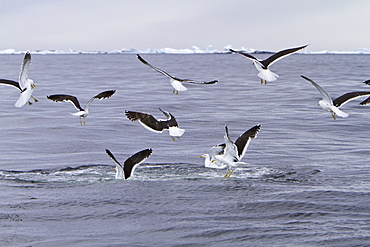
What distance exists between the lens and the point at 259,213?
1493 centimetres

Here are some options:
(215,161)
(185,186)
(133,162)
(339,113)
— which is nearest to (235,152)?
(185,186)

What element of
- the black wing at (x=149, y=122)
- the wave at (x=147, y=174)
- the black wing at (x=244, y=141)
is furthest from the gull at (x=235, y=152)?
the black wing at (x=149, y=122)

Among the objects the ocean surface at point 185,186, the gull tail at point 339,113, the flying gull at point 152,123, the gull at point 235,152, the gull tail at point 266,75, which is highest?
the gull tail at point 266,75

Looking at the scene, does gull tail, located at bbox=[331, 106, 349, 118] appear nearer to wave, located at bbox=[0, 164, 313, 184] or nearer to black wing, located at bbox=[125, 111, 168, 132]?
wave, located at bbox=[0, 164, 313, 184]

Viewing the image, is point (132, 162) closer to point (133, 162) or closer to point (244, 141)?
point (133, 162)

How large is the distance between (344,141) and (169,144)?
278 inches

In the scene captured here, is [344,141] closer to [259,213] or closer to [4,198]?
[259,213]

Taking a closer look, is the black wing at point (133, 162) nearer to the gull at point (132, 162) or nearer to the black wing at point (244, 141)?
the gull at point (132, 162)

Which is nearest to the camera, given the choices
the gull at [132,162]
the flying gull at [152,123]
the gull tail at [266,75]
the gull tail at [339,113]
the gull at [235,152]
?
the gull tail at [266,75]

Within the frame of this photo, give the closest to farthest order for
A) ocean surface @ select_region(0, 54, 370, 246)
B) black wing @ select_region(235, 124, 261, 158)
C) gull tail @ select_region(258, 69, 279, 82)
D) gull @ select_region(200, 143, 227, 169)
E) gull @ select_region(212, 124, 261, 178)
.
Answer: ocean surface @ select_region(0, 54, 370, 246) → gull tail @ select_region(258, 69, 279, 82) → gull @ select_region(212, 124, 261, 178) → black wing @ select_region(235, 124, 261, 158) → gull @ select_region(200, 143, 227, 169)

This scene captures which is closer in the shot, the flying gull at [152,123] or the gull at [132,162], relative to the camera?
the flying gull at [152,123]

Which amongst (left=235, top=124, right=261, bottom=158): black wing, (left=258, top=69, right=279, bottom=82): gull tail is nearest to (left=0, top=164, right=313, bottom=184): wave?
(left=235, top=124, right=261, bottom=158): black wing

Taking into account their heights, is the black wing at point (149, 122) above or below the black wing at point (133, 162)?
above

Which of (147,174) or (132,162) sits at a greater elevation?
(132,162)
